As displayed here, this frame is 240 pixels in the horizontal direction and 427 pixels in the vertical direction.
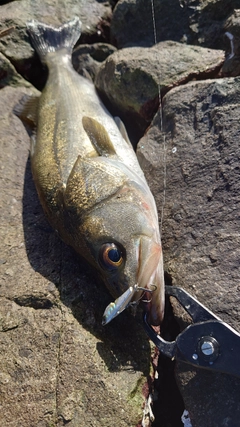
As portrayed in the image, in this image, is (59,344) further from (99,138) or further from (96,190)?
(99,138)

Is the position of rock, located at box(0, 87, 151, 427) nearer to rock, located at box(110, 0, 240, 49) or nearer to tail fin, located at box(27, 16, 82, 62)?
tail fin, located at box(27, 16, 82, 62)

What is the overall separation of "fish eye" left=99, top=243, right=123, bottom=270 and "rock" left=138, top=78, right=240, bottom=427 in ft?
1.38

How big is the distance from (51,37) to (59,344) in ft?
12.7

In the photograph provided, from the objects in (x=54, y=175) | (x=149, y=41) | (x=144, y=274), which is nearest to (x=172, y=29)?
(x=149, y=41)

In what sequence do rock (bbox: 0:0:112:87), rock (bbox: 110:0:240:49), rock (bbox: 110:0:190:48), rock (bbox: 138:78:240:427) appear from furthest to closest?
rock (bbox: 0:0:112:87)
rock (bbox: 110:0:190:48)
rock (bbox: 110:0:240:49)
rock (bbox: 138:78:240:427)

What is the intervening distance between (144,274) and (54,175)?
1.25 metres

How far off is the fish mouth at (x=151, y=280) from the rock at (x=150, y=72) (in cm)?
179

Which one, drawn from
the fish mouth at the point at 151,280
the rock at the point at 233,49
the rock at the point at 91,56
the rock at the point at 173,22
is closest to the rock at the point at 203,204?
the fish mouth at the point at 151,280

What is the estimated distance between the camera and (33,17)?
5.21 m

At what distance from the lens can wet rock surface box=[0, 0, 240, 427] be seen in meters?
2.45

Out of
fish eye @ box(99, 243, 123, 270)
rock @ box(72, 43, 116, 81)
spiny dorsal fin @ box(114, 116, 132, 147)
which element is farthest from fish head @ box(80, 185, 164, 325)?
rock @ box(72, 43, 116, 81)

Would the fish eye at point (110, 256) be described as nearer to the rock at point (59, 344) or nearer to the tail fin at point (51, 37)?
the rock at point (59, 344)

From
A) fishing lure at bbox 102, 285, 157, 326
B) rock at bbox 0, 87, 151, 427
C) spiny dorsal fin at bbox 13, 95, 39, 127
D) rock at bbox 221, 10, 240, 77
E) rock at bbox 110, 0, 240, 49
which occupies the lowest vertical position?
rock at bbox 0, 87, 151, 427

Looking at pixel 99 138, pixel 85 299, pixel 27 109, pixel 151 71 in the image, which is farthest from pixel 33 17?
pixel 85 299
